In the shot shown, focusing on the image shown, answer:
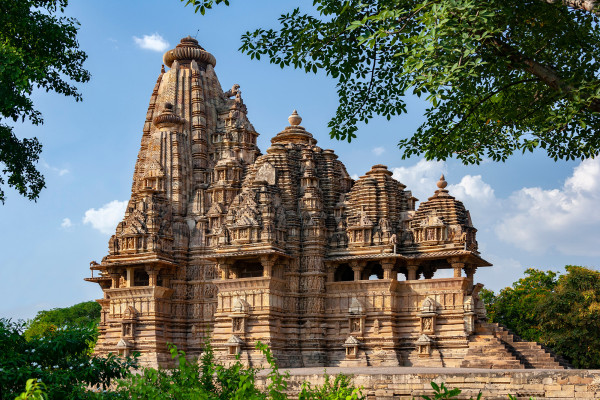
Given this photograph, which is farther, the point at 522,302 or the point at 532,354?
the point at 522,302

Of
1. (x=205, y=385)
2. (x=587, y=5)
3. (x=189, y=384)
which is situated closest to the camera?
(x=587, y=5)

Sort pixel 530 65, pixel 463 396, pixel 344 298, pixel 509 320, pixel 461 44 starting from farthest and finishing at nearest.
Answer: pixel 509 320
pixel 344 298
pixel 463 396
pixel 530 65
pixel 461 44

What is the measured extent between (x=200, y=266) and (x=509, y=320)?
17.6 m

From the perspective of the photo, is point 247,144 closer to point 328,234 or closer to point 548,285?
point 328,234

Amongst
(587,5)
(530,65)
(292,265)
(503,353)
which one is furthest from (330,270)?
(587,5)

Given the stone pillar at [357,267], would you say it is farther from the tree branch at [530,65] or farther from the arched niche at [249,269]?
the tree branch at [530,65]

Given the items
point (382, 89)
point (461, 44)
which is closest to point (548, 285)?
point (382, 89)

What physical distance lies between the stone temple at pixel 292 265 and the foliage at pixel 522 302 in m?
11.3

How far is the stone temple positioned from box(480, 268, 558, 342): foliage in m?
11.3

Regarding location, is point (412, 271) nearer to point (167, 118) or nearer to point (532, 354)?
point (532, 354)

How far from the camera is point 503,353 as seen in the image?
2609 cm

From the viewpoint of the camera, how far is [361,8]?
14477 mm

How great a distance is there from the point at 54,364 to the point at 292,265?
1681 cm

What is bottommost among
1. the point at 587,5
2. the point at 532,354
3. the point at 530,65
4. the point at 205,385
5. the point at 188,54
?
the point at 205,385
